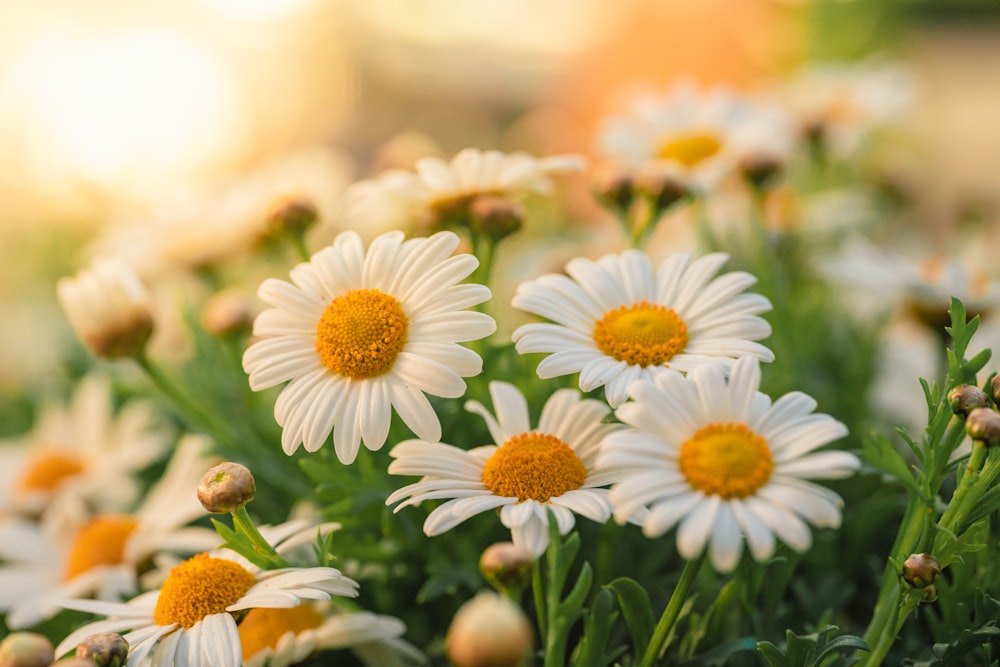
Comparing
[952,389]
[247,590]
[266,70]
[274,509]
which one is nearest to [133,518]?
[274,509]

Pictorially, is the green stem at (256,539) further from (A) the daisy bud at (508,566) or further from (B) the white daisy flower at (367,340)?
(A) the daisy bud at (508,566)

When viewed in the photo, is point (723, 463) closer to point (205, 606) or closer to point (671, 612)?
point (671, 612)

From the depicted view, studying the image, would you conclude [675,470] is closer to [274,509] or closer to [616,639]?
[616,639]

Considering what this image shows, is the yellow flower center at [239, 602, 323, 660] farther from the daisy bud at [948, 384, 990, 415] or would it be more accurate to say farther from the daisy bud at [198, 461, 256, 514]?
the daisy bud at [948, 384, 990, 415]

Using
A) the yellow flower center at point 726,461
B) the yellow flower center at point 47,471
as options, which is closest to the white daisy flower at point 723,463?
the yellow flower center at point 726,461

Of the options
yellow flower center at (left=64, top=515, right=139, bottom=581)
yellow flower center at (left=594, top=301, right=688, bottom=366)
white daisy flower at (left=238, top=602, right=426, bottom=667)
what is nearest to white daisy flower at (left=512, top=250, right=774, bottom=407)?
yellow flower center at (left=594, top=301, right=688, bottom=366)
